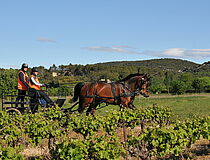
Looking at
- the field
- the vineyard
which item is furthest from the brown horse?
the vineyard

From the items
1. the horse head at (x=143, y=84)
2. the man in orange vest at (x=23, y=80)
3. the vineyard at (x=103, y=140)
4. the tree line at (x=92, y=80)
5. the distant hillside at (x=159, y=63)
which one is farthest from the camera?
the distant hillside at (x=159, y=63)

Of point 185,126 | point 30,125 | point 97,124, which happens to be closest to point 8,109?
point 30,125

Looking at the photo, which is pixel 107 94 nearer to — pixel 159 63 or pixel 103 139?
pixel 103 139

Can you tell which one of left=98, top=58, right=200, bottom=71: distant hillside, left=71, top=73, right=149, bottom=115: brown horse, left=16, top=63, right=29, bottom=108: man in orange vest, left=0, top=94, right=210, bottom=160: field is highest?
left=98, top=58, right=200, bottom=71: distant hillside

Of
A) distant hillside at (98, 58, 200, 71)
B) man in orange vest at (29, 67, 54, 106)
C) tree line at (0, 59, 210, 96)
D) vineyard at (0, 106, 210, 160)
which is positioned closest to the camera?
vineyard at (0, 106, 210, 160)

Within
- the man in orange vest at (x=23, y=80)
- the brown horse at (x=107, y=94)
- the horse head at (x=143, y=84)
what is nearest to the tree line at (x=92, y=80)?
the man in orange vest at (x=23, y=80)

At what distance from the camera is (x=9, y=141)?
6.54 metres

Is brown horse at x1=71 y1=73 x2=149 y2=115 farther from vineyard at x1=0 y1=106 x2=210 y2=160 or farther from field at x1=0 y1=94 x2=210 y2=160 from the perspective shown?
vineyard at x1=0 y1=106 x2=210 y2=160

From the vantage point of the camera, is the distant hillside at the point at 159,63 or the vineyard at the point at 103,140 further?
the distant hillside at the point at 159,63

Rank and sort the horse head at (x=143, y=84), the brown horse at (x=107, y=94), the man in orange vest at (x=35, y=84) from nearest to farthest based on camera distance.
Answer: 1. the man in orange vest at (x=35, y=84)
2. the brown horse at (x=107, y=94)
3. the horse head at (x=143, y=84)

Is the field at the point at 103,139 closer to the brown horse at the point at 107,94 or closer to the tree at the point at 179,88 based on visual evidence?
the brown horse at the point at 107,94

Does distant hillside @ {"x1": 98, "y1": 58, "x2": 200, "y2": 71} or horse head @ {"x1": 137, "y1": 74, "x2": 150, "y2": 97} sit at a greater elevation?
distant hillside @ {"x1": 98, "y1": 58, "x2": 200, "y2": 71}

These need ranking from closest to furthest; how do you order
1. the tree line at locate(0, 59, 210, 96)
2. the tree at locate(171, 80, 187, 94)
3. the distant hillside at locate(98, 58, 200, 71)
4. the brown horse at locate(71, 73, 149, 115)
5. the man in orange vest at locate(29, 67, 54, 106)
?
the man in orange vest at locate(29, 67, 54, 106), the brown horse at locate(71, 73, 149, 115), the tree line at locate(0, 59, 210, 96), the tree at locate(171, 80, 187, 94), the distant hillside at locate(98, 58, 200, 71)

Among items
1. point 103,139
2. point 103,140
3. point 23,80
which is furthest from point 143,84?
point 103,140
